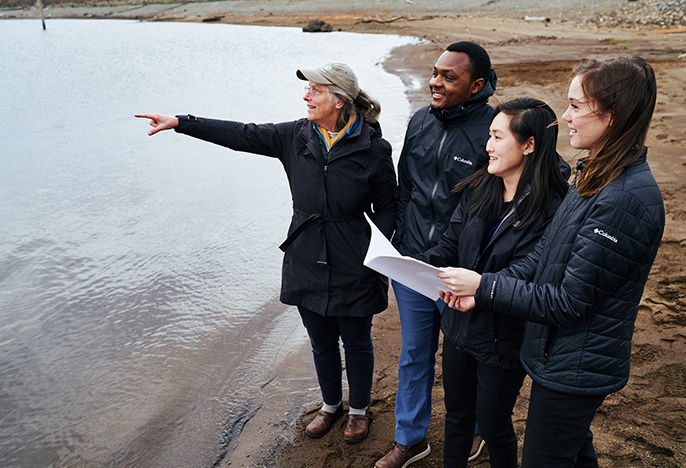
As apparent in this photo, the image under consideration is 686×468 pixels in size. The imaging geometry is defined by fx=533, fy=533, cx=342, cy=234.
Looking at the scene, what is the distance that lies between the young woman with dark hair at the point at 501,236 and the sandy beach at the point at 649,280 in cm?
70

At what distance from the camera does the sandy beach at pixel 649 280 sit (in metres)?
2.83

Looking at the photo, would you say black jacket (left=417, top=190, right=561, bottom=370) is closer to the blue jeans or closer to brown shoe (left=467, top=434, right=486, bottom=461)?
the blue jeans

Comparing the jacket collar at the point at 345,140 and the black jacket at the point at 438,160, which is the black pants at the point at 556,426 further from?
the jacket collar at the point at 345,140

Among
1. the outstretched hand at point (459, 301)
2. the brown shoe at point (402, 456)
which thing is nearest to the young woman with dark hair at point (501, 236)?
the outstretched hand at point (459, 301)

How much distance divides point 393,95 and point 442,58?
9.67m

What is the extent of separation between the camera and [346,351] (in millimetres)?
2912

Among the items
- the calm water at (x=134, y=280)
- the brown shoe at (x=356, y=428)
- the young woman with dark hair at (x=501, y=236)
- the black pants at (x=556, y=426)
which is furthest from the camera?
the calm water at (x=134, y=280)

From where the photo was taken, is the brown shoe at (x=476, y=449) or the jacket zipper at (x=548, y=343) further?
the brown shoe at (x=476, y=449)

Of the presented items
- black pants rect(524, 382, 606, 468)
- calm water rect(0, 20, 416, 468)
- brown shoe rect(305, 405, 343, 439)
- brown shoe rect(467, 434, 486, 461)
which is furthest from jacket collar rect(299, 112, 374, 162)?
calm water rect(0, 20, 416, 468)

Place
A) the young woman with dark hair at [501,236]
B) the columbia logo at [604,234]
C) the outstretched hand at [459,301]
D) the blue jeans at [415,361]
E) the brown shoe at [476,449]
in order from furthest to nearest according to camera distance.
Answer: the brown shoe at [476,449] → the blue jeans at [415,361] → the young woman with dark hair at [501,236] → the outstretched hand at [459,301] → the columbia logo at [604,234]

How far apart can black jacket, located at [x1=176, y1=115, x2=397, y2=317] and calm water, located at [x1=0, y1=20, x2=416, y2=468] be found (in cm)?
120

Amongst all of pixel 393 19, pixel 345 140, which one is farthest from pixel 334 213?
pixel 393 19

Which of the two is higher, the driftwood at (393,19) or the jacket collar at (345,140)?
the jacket collar at (345,140)

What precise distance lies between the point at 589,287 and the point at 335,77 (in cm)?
157
